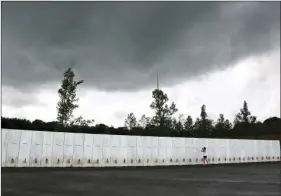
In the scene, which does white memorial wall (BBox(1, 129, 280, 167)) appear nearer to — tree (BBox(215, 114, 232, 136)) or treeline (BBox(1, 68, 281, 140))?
treeline (BBox(1, 68, 281, 140))

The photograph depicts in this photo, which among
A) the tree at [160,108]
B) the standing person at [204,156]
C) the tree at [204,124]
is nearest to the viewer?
the standing person at [204,156]

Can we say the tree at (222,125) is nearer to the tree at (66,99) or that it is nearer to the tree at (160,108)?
the tree at (160,108)

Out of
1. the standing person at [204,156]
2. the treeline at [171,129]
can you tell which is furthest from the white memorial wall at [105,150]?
the treeline at [171,129]

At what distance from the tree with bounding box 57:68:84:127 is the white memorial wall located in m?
14.7

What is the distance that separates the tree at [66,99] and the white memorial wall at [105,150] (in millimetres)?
14673

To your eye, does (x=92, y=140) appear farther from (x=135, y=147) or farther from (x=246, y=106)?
(x=246, y=106)

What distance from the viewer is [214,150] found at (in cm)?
3528

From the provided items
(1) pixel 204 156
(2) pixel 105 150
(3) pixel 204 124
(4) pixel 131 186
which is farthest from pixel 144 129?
(4) pixel 131 186

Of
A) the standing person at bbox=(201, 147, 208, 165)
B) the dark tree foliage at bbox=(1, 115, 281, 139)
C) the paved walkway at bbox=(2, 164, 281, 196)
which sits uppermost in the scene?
the dark tree foliage at bbox=(1, 115, 281, 139)

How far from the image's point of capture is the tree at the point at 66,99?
134 feet

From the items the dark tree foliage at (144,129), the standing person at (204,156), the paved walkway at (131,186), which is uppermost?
the dark tree foliage at (144,129)

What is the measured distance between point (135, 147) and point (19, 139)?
385 inches

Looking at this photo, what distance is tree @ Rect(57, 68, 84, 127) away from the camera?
40969 millimetres

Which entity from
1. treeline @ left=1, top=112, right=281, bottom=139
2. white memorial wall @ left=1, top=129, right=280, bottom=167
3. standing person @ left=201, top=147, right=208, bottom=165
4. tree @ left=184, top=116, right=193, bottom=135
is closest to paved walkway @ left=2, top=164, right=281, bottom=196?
white memorial wall @ left=1, top=129, right=280, bottom=167
